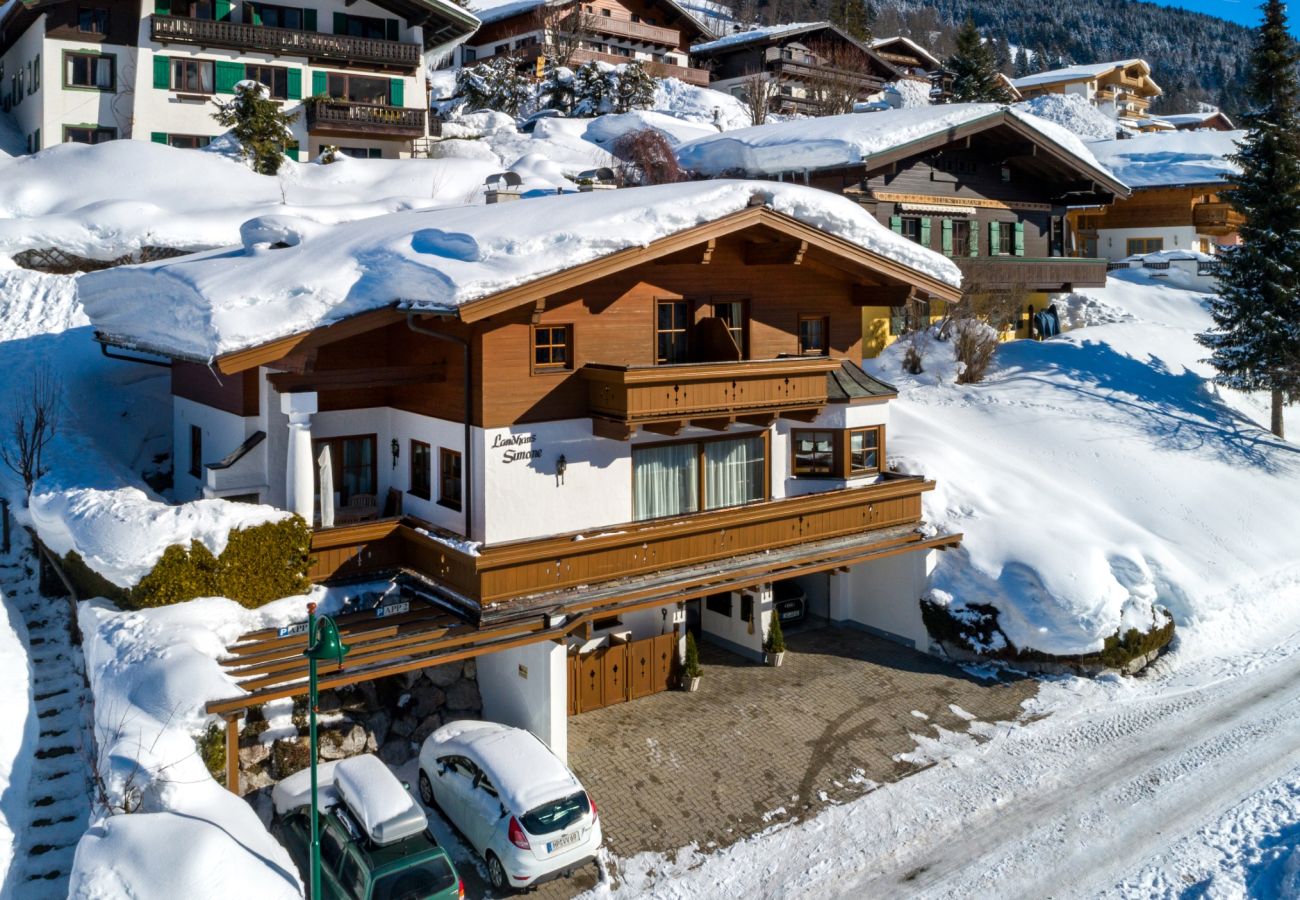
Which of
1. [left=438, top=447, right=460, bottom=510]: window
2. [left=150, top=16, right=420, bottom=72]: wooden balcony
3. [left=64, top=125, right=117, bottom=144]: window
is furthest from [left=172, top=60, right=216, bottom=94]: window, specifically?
[left=438, top=447, right=460, bottom=510]: window

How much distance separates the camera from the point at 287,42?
4362 cm

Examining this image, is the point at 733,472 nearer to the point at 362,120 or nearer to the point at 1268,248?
the point at 1268,248

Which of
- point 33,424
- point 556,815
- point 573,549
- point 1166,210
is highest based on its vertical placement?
point 1166,210

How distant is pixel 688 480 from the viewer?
20328 millimetres

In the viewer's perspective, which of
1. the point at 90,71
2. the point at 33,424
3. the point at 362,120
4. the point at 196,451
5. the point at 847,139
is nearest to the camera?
the point at 196,451

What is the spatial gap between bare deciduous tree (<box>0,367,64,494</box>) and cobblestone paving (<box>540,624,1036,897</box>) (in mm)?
12632

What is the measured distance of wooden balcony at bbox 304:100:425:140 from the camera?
4334 cm

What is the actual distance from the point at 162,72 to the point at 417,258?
1255 inches

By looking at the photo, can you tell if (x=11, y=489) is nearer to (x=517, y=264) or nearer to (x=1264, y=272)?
(x=517, y=264)

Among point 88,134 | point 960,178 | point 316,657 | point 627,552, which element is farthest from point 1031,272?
point 88,134

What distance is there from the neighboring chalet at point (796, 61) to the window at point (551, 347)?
188 ft

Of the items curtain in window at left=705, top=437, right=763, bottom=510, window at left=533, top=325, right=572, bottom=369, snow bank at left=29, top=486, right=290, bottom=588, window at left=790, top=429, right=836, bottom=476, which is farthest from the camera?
window at left=790, top=429, right=836, bottom=476

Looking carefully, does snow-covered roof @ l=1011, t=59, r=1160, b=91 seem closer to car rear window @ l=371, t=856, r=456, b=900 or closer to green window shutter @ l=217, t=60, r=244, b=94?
green window shutter @ l=217, t=60, r=244, b=94

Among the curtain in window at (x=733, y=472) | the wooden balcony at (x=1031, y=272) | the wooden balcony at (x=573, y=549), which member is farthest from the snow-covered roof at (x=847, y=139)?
the wooden balcony at (x=573, y=549)
